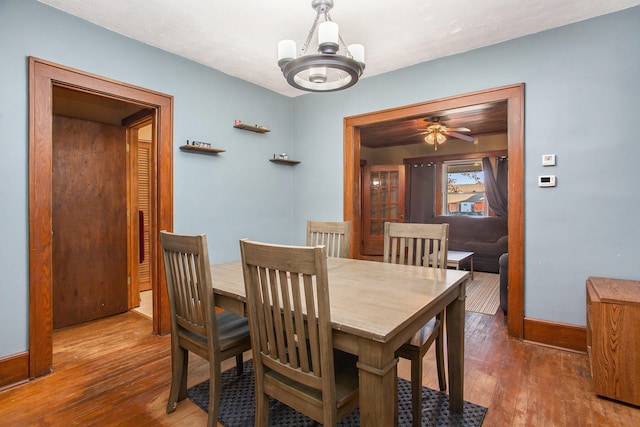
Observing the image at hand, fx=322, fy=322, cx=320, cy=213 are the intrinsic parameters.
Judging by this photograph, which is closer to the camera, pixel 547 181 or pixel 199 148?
pixel 547 181

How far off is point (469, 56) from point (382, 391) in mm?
2975

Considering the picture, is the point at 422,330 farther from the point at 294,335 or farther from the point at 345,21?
the point at 345,21

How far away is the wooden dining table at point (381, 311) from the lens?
1.05m

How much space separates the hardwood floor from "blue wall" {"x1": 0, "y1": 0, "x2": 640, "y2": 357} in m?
Result: 0.37

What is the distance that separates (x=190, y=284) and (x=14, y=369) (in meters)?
1.53

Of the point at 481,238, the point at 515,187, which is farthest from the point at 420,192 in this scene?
the point at 515,187

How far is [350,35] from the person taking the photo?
2.62m

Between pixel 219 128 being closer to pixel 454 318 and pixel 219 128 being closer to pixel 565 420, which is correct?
pixel 454 318

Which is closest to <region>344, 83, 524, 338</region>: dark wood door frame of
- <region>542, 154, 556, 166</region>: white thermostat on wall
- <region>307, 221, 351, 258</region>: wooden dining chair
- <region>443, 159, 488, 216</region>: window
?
<region>542, 154, 556, 166</region>: white thermostat on wall

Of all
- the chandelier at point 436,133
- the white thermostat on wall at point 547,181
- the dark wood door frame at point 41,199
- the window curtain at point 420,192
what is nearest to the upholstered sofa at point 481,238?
the window curtain at point 420,192

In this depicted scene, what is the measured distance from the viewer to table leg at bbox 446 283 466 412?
67.0 inches

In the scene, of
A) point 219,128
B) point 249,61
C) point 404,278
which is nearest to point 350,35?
point 249,61

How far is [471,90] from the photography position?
2.91 m

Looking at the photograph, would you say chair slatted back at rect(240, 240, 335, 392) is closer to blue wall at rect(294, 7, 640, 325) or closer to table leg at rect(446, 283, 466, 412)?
table leg at rect(446, 283, 466, 412)
